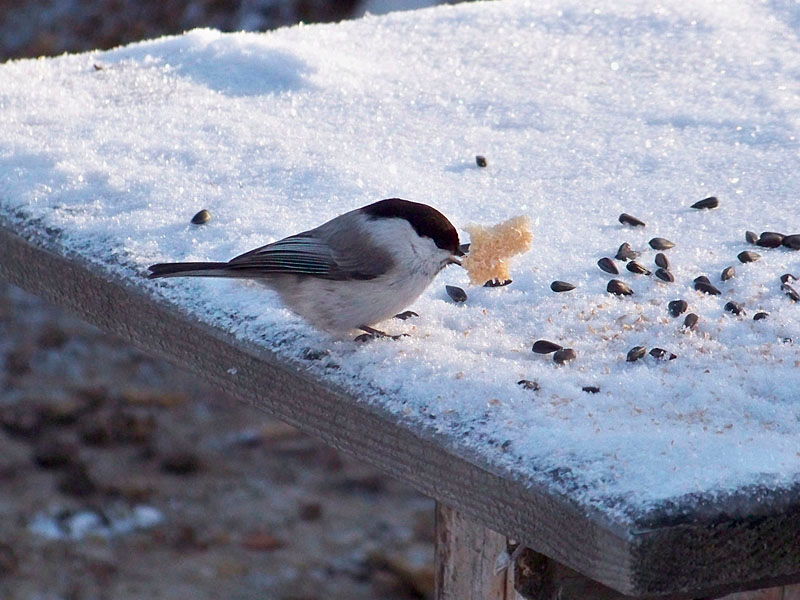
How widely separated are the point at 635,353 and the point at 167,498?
3.33 metres

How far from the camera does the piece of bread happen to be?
235 cm

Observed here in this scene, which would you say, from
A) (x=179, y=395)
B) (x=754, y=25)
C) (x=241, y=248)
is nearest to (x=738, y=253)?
(x=241, y=248)

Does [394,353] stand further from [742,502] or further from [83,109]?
[83,109]

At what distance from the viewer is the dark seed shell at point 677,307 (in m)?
2.29

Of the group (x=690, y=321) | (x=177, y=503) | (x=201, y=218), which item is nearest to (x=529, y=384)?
(x=690, y=321)

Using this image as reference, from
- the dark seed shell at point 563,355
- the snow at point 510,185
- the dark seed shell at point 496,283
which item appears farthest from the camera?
the dark seed shell at point 496,283

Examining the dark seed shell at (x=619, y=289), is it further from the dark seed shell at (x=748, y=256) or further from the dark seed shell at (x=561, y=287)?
the dark seed shell at (x=748, y=256)

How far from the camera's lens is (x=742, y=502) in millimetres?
1513

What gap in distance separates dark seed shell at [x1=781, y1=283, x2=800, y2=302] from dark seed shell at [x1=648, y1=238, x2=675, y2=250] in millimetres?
280

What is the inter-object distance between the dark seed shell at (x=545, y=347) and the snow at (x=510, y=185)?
0.03m

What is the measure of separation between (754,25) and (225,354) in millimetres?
2427

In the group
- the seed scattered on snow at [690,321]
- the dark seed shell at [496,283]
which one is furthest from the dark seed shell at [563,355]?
the dark seed shell at [496,283]

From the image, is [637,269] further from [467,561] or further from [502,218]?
[467,561]

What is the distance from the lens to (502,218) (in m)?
2.75
